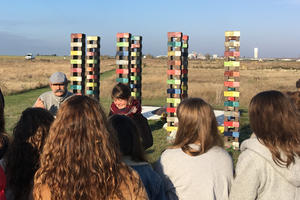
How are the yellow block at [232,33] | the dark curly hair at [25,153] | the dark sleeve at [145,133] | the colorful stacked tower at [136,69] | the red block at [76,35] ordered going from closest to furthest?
the dark curly hair at [25,153]
the dark sleeve at [145,133]
the yellow block at [232,33]
the red block at [76,35]
the colorful stacked tower at [136,69]

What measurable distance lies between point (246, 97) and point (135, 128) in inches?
677

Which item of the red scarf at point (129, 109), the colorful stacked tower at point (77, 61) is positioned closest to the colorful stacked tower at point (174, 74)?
the colorful stacked tower at point (77, 61)

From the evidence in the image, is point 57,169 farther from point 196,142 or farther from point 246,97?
point 246,97

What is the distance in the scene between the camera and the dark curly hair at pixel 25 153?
7.91 feet

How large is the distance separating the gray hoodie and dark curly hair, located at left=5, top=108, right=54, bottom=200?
1.41 metres

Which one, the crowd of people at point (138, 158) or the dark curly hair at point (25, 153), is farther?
the dark curly hair at point (25, 153)

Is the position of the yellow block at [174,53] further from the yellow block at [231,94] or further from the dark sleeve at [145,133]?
the dark sleeve at [145,133]

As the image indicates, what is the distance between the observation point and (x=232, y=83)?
8.25 meters

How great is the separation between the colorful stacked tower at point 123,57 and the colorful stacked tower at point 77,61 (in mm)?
A: 928

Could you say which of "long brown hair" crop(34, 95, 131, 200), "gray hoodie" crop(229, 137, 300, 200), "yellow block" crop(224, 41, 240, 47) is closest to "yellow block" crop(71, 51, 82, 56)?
"yellow block" crop(224, 41, 240, 47)

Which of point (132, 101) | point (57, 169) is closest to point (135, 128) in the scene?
point (57, 169)

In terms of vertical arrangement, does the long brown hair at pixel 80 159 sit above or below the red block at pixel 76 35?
below

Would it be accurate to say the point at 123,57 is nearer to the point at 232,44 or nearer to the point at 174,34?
the point at 174,34

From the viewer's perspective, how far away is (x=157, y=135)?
31.1ft
